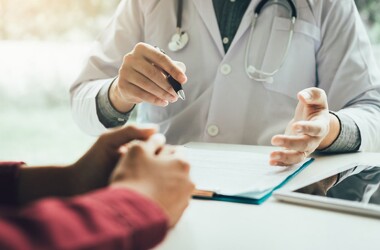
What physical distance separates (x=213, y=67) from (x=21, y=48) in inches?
36.7

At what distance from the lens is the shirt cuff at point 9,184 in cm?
57

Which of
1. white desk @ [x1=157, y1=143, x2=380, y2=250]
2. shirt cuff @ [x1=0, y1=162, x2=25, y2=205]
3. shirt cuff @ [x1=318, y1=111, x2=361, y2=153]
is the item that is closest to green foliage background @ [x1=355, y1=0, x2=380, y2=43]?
shirt cuff @ [x1=318, y1=111, x2=361, y2=153]

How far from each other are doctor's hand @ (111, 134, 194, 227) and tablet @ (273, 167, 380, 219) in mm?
188

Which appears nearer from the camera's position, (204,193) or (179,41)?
(204,193)

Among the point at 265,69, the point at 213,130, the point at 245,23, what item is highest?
the point at 245,23

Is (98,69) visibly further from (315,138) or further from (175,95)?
(315,138)

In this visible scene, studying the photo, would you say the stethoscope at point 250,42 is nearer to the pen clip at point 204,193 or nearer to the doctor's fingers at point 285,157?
the doctor's fingers at point 285,157

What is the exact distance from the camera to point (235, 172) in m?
0.79

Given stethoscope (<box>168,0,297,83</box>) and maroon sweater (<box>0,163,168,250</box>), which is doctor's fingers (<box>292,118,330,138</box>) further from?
maroon sweater (<box>0,163,168,250</box>)

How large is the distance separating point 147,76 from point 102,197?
1.85 ft

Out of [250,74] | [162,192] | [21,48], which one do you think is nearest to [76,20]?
[21,48]

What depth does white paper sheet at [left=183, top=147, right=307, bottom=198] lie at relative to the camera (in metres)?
0.70

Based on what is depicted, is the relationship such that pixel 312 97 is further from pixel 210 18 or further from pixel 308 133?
pixel 210 18

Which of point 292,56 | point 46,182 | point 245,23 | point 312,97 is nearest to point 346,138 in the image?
point 312,97
